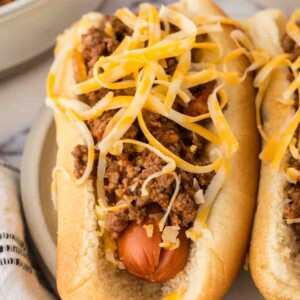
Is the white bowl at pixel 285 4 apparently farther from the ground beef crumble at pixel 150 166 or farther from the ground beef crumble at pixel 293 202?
the ground beef crumble at pixel 293 202

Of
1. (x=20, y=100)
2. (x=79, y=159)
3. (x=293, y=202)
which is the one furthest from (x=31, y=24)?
(x=293, y=202)

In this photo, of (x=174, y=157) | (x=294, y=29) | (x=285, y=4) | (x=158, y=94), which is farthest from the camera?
(x=285, y=4)

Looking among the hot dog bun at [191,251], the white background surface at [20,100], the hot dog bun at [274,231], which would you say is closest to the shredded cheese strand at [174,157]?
the hot dog bun at [191,251]

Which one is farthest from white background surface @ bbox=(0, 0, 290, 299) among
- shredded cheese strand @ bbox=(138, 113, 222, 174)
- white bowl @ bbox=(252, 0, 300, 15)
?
shredded cheese strand @ bbox=(138, 113, 222, 174)

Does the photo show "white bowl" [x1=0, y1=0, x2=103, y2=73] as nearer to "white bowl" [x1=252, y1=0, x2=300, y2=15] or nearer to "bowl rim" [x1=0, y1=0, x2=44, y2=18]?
"bowl rim" [x1=0, y1=0, x2=44, y2=18]

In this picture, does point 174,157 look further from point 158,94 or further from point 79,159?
point 79,159
